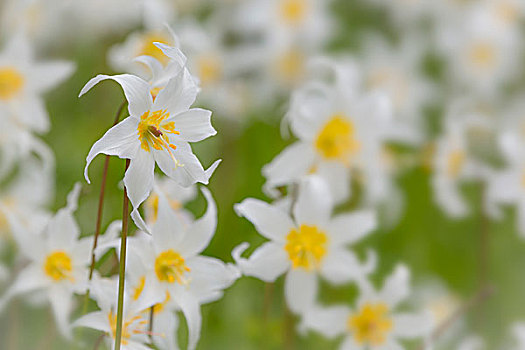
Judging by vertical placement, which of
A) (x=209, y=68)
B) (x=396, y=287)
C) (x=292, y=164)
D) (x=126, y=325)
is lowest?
(x=126, y=325)

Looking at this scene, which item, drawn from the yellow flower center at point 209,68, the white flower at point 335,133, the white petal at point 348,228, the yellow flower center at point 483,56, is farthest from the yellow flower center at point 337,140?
the yellow flower center at point 483,56

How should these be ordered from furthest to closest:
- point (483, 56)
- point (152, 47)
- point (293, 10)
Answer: point (483, 56)
point (293, 10)
point (152, 47)

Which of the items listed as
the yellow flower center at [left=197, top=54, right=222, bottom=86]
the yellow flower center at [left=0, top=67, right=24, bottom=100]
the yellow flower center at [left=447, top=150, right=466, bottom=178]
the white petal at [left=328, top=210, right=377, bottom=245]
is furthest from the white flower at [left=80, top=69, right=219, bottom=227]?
the yellow flower center at [left=197, top=54, right=222, bottom=86]

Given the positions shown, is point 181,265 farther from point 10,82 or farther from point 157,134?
point 10,82

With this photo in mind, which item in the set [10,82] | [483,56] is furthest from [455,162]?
[483,56]

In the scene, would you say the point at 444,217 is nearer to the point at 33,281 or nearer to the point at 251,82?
the point at 251,82

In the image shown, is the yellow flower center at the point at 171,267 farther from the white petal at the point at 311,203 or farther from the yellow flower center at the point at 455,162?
the yellow flower center at the point at 455,162
